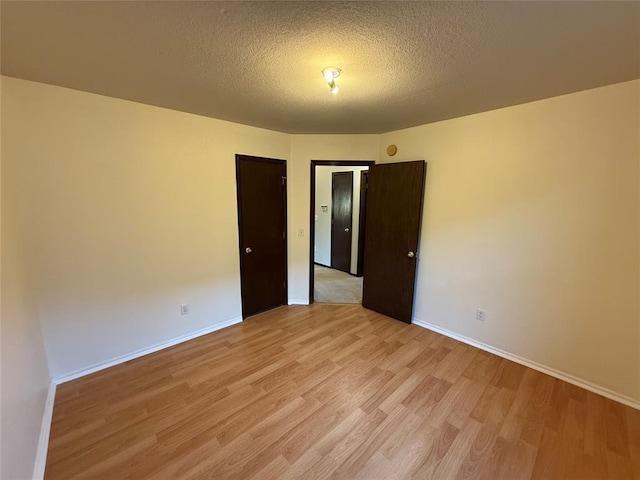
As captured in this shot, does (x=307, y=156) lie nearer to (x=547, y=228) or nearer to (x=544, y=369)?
(x=547, y=228)

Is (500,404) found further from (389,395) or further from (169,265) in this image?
(169,265)

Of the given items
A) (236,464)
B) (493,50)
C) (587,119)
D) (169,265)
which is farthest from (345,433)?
(587,119)

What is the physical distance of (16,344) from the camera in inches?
56.9

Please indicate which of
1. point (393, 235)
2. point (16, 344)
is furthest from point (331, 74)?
point (16, 344)

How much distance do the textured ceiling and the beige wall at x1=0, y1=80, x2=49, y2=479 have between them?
0.74 meters

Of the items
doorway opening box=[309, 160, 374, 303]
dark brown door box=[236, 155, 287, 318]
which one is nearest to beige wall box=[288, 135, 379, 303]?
dark brown door box=[236, 155, 287, 318]

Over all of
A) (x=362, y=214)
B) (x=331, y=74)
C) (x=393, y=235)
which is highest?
(x=331, y=74)

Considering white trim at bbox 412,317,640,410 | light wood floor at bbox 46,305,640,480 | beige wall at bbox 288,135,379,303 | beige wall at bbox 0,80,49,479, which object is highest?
beige wall at bbox 288,135,379,303

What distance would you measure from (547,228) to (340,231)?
11.9 ft

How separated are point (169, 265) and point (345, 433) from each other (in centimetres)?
210

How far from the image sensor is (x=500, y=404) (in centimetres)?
193

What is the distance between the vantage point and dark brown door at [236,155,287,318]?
3070 millimetres

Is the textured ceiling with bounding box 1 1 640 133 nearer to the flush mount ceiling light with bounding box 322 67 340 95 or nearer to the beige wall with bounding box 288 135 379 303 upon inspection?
the flush mount ceiling light with bounding box 322 67 340 95

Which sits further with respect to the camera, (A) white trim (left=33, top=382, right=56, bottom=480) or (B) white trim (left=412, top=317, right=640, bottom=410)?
(B) white trim (left=412, top=317, right=640, bottom=410)
